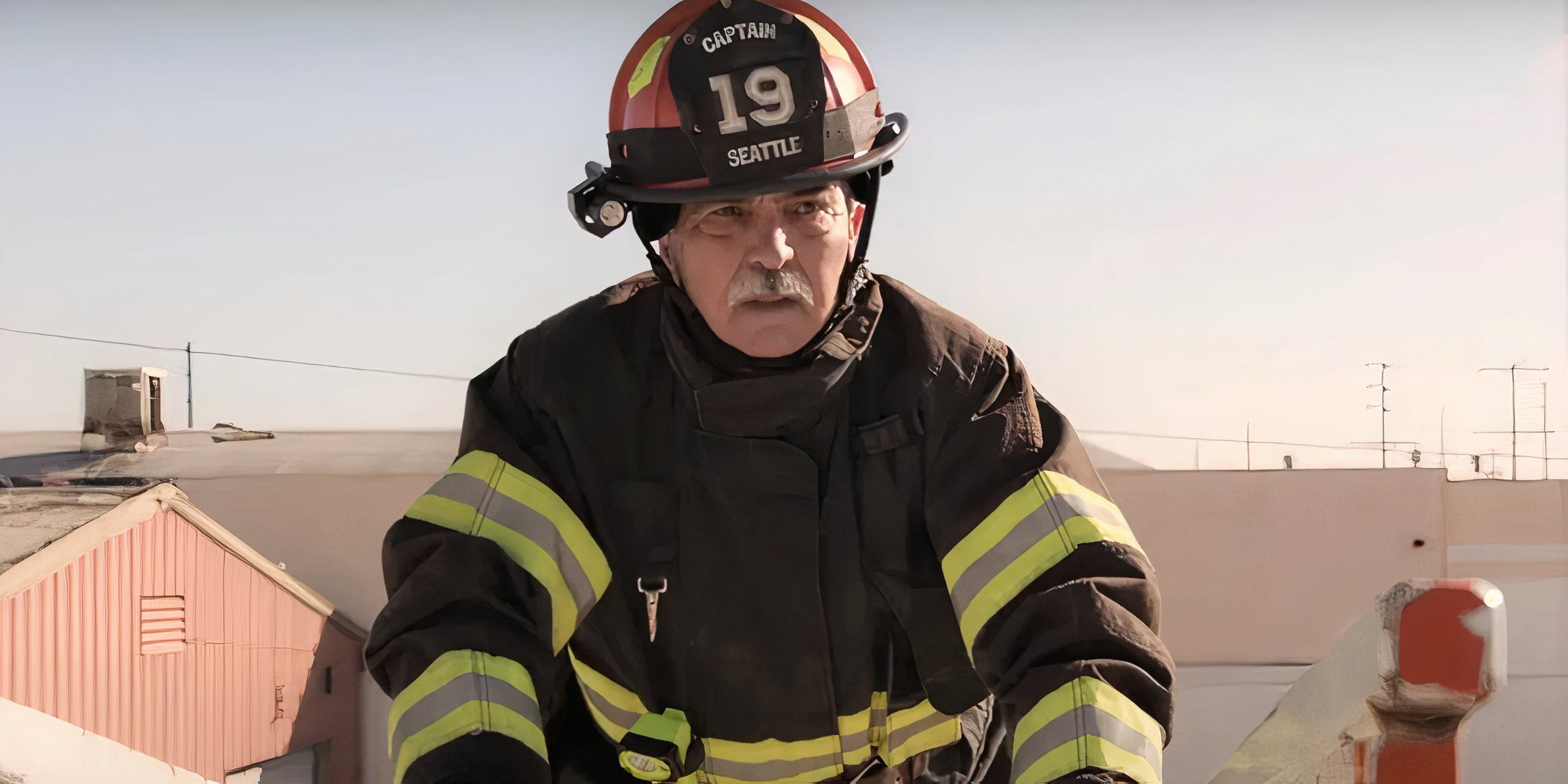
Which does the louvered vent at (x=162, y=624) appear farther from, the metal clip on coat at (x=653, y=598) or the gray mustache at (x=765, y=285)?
the gray mustache at (x=765, y=285)

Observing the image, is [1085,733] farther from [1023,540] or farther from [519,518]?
[519,518]

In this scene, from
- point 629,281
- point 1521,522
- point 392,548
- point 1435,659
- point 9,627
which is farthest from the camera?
point 1521,522

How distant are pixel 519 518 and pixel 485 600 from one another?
174 mm

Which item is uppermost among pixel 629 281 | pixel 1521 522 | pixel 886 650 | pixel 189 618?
pixel 629 281

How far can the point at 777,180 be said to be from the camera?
2.20m

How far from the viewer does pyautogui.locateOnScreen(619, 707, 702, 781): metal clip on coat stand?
2.28 m

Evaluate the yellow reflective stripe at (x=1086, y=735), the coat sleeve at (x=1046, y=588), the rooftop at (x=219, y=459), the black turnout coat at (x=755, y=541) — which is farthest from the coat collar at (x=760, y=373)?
the rooftop at (x=219, y=459)

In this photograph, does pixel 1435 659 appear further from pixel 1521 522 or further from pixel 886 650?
pixel 1521 522

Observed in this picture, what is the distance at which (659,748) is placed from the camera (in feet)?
7.50

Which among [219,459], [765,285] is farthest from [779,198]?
[219,459]

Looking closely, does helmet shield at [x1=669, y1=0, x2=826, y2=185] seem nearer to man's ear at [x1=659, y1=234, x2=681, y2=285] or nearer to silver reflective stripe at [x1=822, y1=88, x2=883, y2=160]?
silver reflective stripe at [x1=822, y1=88, x2=883, y2=160]

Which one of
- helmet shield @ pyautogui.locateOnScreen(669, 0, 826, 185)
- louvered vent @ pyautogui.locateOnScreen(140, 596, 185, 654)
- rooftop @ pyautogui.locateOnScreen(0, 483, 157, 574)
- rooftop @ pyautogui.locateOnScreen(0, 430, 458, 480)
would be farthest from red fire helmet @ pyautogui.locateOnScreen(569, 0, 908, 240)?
rooftop @ pyautogui.locateOnScreen(0, 430, 458, 480)

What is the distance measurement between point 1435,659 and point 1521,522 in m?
8.53

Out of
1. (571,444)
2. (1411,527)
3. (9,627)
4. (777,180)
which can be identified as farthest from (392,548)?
(1411,527)
